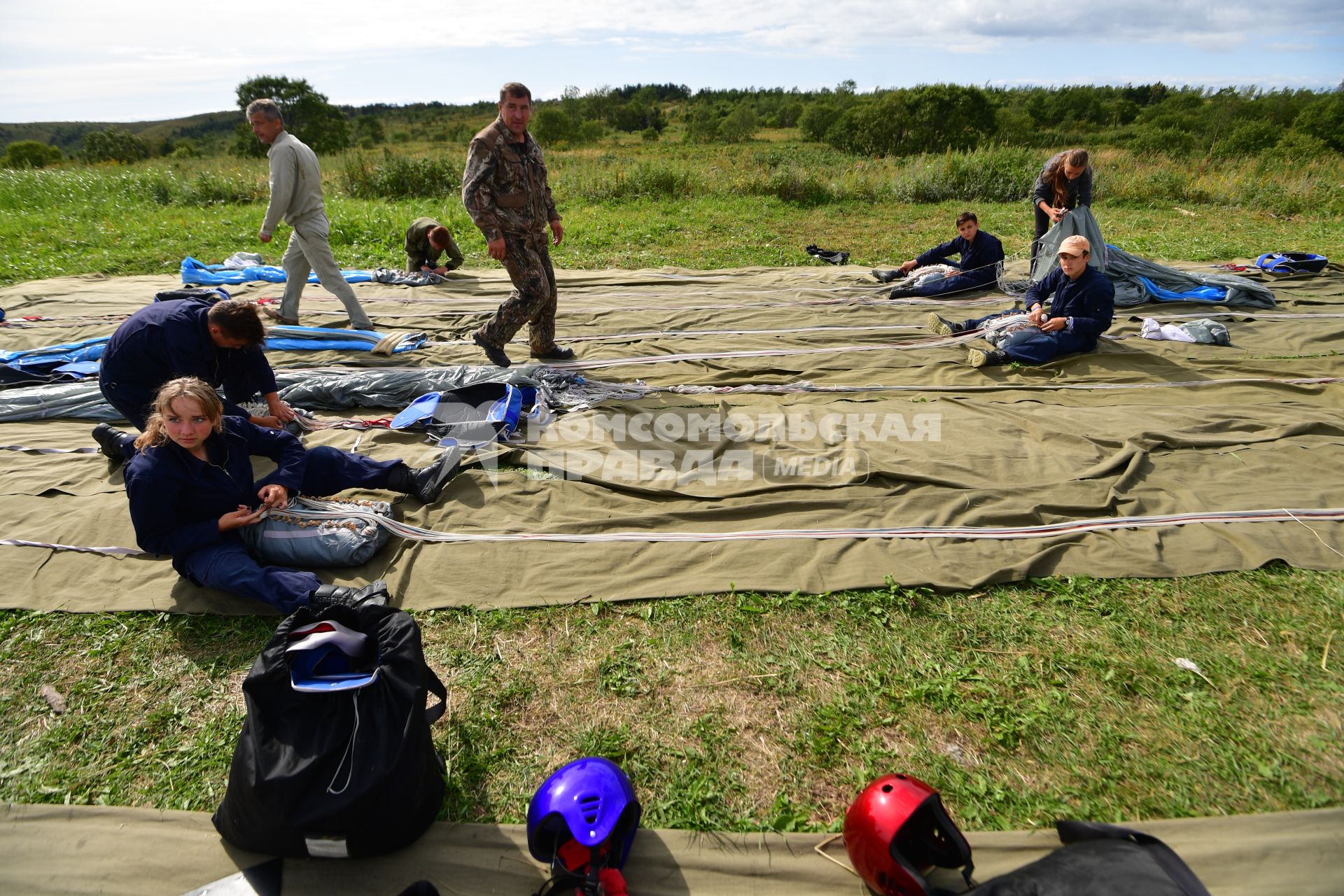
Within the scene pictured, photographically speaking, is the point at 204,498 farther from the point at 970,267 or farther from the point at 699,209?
the point at 699,209

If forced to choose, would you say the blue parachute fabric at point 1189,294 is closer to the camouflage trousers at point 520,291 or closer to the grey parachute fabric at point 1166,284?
the grey parachute fabric at point 1166,284

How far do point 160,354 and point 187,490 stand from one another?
4.05ft

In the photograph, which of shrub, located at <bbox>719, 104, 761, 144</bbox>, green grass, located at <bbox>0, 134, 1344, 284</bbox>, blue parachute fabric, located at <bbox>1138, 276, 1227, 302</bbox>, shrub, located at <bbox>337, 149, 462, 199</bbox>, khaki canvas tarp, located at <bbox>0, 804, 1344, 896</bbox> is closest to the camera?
khaki canvas tarp, located at <bbox>0, 804, 1344, 896</bbox>

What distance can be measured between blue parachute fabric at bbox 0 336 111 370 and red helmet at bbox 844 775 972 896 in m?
6.31

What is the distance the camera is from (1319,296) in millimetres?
7027

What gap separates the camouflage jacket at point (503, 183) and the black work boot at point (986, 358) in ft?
12.2

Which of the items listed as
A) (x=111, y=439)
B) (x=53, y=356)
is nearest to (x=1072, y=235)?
(x=111, y=439)

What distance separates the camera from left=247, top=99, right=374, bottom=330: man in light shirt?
6074mm

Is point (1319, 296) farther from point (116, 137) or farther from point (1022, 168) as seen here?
point (116, 137)

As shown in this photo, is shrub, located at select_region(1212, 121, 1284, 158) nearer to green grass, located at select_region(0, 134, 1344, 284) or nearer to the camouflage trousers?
green grass, located at select_region(0, 134, 1344, 284)

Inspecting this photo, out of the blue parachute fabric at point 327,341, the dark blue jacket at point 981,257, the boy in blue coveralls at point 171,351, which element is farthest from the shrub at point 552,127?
the boy in blue coveralls at point 171,351

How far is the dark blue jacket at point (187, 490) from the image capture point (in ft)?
9.78

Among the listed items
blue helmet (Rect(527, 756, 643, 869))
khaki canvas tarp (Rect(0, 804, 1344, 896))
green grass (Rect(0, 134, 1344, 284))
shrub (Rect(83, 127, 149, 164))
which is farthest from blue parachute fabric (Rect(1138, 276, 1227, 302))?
shrub (Rect(83, 127, 149, 164))

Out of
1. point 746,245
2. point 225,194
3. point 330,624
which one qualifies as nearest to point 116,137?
point 225,194
